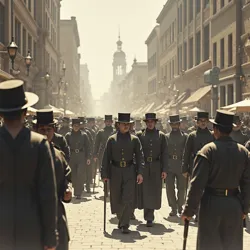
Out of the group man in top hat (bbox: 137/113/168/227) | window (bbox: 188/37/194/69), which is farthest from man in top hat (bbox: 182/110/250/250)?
window (bbox: 188/37/194/69)

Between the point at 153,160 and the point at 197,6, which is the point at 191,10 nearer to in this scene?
the point at 197,6

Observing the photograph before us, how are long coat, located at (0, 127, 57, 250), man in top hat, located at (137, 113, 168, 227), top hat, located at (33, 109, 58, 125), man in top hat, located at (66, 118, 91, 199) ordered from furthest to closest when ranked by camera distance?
man in top hat, located at (66, 118, 91, 199) → man in top hat, located at (137, 113, 168, 227) → top hat, located at (33, 109, 58, 125) → long coat, located at (0, 127, 57, 250)

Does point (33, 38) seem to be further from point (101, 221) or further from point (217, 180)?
point (217, 180)

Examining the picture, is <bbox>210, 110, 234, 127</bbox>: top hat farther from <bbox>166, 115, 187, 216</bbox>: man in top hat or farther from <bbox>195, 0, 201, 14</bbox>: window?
<bbox>195, 0, 201, 14</bbox>: window

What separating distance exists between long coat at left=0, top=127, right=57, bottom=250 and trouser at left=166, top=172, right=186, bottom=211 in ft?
22.2

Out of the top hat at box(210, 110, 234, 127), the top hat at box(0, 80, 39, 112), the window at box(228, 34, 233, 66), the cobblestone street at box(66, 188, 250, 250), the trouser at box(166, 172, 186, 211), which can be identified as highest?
the window at box(228, 34, 233, 66)

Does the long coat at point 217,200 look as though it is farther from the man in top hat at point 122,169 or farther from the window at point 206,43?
the window at point 206,43

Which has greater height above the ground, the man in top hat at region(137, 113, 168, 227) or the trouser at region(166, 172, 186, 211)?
the man in top hat at region(137, 113, 168, 227)

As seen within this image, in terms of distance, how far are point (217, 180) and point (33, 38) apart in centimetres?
3120

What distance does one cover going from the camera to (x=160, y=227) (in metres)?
8.92

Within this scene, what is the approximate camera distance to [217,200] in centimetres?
513

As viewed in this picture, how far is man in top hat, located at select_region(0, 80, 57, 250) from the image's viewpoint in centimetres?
Answer: 359

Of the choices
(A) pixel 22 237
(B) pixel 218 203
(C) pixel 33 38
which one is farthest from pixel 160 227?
(C) pixel 33 38

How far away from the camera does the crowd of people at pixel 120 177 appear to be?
3.61 m
